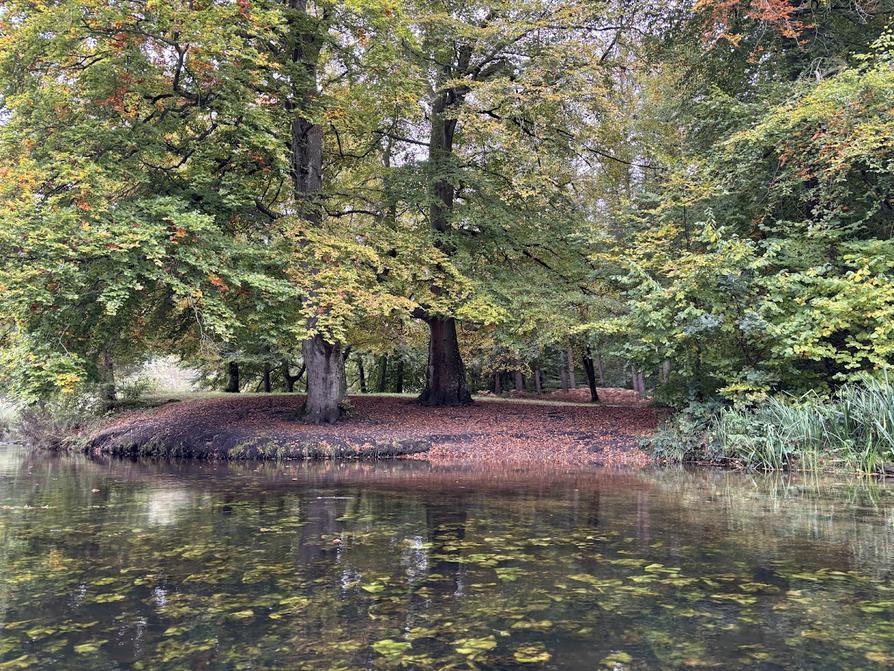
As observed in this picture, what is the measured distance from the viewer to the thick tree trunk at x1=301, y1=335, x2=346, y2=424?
16344 millimetres

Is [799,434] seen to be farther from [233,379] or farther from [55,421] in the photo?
[233,379]

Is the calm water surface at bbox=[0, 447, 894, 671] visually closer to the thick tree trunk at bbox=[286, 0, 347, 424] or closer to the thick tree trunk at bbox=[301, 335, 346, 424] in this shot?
the thick tree trunk at bbox=[301, 335, 346, 424]

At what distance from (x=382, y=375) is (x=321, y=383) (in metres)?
15.5

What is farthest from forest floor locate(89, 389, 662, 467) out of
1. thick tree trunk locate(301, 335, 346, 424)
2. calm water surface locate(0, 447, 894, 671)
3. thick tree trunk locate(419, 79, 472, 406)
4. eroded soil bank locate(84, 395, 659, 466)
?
calm water surface locate(0, 447, 894, 671)

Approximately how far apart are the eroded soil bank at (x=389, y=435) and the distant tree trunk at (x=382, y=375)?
13172mm

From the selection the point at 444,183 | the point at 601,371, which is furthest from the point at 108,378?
the point at 601,371

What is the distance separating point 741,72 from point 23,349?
57.0 feet

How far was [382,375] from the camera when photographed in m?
31.9

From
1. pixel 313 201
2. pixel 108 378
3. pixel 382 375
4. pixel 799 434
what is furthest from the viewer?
pixel 382 375

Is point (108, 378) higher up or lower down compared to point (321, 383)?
higher up

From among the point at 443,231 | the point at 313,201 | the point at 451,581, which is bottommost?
the point at 451,581

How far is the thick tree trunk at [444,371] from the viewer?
63.5ft

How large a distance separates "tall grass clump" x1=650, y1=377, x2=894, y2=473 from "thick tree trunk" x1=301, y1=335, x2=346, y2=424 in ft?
25.6

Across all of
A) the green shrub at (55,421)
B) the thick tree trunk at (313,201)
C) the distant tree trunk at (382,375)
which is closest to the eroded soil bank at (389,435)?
the thick tree trunk at (313,201)
